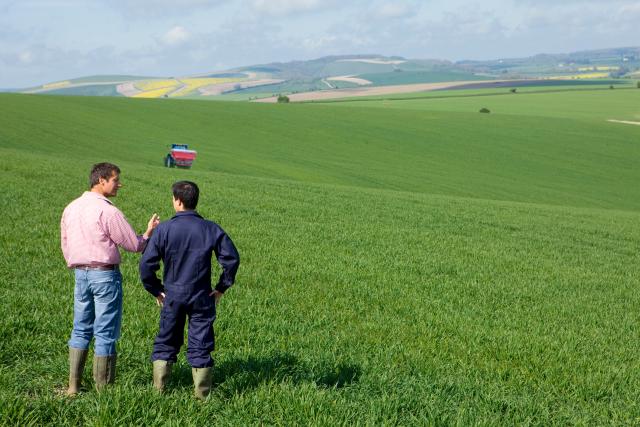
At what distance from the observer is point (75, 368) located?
498 centimetres

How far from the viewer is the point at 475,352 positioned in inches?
275

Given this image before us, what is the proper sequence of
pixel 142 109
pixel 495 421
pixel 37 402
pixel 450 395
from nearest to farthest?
pixel 37 402 → pixel 495 421 → pixel 450 395 → pixel 142 109

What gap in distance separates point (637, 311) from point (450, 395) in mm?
6391

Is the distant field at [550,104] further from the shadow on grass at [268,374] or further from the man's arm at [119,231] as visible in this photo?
the man's arm at [119,231]

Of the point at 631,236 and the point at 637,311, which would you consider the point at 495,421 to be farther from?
the point at 631,236

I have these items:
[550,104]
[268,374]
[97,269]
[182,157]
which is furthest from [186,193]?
[550,104]

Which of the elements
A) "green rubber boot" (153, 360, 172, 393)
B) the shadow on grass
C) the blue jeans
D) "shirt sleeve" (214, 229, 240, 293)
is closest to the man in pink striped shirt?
the blue jeans

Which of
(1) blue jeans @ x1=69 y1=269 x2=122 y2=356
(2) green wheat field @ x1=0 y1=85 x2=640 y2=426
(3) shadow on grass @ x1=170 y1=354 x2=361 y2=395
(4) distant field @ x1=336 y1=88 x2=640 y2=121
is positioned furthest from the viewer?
(4) distant field @ x1=336 y1=88 x2=640 y2=121

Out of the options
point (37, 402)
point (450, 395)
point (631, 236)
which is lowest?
point (631, 236)

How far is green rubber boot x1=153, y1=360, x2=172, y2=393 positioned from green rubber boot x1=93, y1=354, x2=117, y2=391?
418 mm

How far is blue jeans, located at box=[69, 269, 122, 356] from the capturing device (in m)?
4.94

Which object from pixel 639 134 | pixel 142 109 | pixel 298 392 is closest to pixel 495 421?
pixel 298 392

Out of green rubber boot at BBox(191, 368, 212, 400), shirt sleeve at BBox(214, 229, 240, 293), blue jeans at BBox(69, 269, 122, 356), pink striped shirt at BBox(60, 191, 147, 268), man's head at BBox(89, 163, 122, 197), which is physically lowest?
green rubber boot at BBox(191, 368, 212, 400)

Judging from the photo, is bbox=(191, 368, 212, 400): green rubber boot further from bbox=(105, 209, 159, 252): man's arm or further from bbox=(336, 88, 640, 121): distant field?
bbox=(336, 88, 640, 121): distant field
